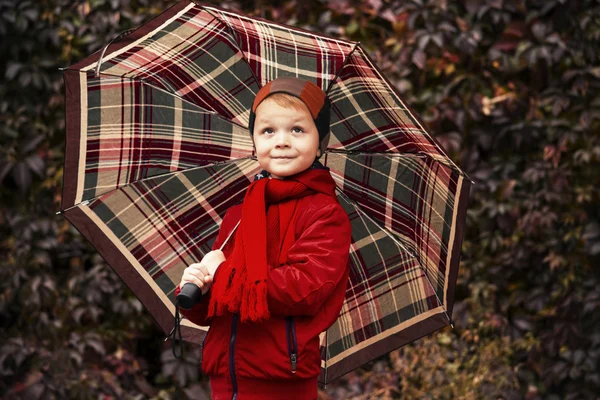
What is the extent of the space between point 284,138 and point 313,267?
354 millimetres

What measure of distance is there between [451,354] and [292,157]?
8.26ft

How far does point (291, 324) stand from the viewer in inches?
80.5

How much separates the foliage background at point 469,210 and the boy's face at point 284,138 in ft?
7.60

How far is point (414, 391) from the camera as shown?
4234 mm

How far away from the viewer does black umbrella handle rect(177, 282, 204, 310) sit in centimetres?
Result: 191

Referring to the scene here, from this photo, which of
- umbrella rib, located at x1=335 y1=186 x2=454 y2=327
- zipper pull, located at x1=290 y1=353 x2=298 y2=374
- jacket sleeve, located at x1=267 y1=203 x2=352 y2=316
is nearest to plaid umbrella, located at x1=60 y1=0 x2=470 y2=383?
umbrella rib, located at x1=335 y1=186 x2=454 y2=327

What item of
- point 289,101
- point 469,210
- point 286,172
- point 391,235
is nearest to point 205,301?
point 286,172

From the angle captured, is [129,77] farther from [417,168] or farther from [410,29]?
[410,29]

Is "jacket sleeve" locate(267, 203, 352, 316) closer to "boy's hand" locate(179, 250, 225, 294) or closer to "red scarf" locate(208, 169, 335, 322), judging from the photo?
"red scarf" locate(208, 169, 335, 322)

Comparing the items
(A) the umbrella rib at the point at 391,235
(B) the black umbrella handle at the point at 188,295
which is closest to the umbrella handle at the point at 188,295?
(B) the black umbrella handle at the point at 188,295

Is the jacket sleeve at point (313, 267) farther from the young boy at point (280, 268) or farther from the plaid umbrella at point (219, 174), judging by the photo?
the plaid umbrella at point (219, 174)

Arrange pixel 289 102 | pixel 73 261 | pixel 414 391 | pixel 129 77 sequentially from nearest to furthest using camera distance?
1. pixel 289 102
2. pixel 129 77
3. pixel 414 391
4. pixel 73 261

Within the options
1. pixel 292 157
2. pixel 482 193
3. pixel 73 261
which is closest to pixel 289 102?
pixel 292 157

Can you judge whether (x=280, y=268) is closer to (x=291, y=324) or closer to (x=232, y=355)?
(x=291, y=324)
